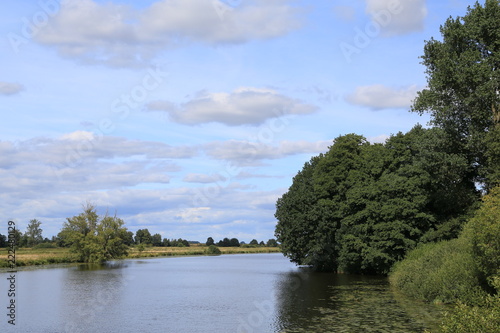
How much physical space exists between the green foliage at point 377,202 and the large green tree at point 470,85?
6.26 feet

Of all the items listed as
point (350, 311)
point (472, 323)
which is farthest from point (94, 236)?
point (472, 323)

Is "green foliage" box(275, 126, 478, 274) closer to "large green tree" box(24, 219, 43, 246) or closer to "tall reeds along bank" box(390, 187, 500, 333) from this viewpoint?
"tall reeds along bank" box(390, 187, 500, 333)

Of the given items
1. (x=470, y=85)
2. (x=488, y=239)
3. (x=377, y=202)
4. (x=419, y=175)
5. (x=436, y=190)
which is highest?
(x=470, y=85)

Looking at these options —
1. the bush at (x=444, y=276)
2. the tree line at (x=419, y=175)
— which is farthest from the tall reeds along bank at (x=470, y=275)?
the tree line at (x=419, y=175)

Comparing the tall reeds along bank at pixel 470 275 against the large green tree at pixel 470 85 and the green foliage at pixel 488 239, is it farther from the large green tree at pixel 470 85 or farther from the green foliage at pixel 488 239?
the large green tree at pixel 470 85

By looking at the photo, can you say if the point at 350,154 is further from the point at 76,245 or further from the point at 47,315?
the point at 76,245

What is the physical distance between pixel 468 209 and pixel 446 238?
4.51 metres

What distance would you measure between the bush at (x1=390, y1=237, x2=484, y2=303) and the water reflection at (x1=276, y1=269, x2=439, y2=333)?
1.40m

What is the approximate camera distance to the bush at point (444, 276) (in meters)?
28.9

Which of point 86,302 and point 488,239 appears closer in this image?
point 488,239

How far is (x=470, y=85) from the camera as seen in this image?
40.9 metres

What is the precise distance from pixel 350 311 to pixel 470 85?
76.9 feet

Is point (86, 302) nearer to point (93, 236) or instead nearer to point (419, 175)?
point (419, 175)

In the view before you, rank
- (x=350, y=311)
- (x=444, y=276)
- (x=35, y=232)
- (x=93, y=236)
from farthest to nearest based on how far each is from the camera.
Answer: (x=35, y=232)
(x=93, y=236)
(x=444, y=276)
(x=350, y=311)
